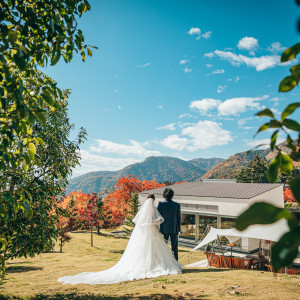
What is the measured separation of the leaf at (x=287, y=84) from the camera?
730 mm

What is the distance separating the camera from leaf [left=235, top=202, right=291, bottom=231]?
485mm

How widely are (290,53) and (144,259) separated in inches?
305

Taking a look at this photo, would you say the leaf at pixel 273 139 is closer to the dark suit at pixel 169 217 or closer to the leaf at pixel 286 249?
the leaf at pixel 286 249

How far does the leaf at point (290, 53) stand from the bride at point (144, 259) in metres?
7.28

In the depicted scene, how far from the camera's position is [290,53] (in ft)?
2.28

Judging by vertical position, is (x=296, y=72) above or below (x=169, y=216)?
above

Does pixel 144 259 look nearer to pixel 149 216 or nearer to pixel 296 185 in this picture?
pixel 149 216

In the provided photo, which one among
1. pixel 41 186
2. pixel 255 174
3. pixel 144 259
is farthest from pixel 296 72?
pixel 255 174

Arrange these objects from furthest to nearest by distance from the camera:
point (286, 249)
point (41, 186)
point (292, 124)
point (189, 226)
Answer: point (189, 226) → point (41, 186) → point (292, 124) → point (286, 249)

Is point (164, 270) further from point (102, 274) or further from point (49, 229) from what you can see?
point (49, 229)

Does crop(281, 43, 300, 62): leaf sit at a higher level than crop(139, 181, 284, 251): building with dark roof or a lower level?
higher

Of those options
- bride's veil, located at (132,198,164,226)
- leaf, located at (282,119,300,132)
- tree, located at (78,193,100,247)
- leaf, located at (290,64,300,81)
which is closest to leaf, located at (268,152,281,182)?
leaf, located at (282,119,300,132)

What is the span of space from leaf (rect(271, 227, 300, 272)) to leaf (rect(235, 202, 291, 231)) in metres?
0.04

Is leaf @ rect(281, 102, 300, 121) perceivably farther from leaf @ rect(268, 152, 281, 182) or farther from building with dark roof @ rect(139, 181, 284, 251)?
building with dark roof @ rect(139, 181, 284, 251)
